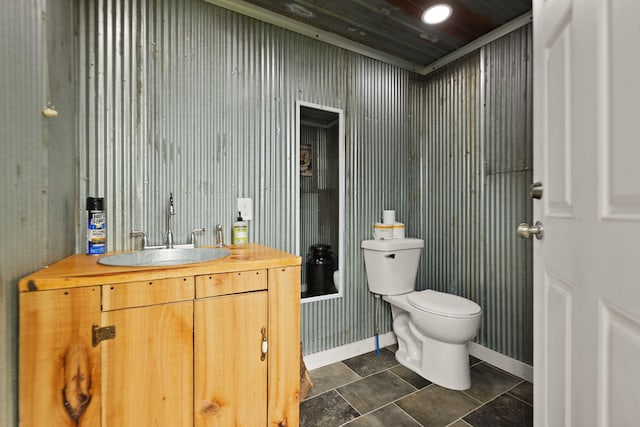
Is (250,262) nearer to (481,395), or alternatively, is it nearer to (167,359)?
(167,359)

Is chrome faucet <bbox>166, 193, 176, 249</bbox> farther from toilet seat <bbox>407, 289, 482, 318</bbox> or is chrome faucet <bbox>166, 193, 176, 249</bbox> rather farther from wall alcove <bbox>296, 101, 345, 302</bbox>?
toilet seat <bbox>407, 289, 482, 318</bbox>

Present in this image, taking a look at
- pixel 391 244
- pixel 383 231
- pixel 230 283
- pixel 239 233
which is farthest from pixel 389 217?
pixel 230 283

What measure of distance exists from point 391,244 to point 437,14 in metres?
1.52

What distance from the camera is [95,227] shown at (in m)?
1.24

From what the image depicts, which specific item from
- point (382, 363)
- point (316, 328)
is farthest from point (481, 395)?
point (316, 328)

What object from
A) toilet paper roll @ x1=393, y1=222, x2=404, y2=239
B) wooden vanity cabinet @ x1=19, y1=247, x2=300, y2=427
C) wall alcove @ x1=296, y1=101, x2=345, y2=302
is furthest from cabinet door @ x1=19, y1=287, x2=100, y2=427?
toilet paper roll @ x1=393, y1=222, x2=404, y2=239

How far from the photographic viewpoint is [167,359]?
3.17ft

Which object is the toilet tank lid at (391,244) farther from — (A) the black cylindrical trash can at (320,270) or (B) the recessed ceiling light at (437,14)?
(B) the recessed ceiling light at (437,14)

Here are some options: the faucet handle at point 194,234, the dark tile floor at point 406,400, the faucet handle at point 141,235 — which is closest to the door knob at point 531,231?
the dark tile floor at point 406,400

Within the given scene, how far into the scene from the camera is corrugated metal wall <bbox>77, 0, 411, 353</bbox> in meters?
1.33

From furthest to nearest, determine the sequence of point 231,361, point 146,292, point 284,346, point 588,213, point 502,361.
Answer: point 502,361, point 284,346, point 231,361, point 146,292, point 588,213

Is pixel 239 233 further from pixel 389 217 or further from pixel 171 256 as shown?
pixel 389 217

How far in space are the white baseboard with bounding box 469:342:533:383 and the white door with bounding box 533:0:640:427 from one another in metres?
1.04

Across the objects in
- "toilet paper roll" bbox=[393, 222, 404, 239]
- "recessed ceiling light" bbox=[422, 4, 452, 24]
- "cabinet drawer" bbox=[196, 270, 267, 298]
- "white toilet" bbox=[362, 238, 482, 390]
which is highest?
"recessed ceiling light" bbox=[422, 4, 452, 24]
